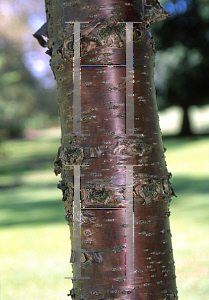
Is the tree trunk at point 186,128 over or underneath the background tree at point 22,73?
underneath

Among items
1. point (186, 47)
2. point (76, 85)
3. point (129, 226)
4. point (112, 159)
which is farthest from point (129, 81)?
point (186, 47)

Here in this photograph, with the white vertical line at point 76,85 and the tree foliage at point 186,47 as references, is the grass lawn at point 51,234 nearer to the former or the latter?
the white vertical line at point 76,85

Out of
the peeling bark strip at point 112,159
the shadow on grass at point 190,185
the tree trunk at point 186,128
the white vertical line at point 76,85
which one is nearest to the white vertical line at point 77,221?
the peeling bark strip at point 112,159

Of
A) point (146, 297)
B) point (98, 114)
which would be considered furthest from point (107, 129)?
point (146, 297)

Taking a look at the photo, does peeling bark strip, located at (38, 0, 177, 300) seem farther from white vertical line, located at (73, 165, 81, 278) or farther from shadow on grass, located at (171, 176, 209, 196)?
shadow on grass, located at (171, 176, 209, 196)

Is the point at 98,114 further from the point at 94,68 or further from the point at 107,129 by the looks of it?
the point at 94,68

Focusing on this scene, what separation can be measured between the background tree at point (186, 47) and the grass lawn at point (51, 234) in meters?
4.47

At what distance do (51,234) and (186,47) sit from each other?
51.7 feet

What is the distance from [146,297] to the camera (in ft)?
5.25

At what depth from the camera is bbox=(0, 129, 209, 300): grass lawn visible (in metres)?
5.04

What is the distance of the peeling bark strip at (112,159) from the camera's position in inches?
62.1

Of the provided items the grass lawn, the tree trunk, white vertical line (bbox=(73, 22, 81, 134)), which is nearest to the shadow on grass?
the grass lawn

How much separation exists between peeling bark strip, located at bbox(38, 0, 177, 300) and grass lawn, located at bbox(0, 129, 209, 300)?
128 inches

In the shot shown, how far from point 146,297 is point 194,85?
20762 mm
